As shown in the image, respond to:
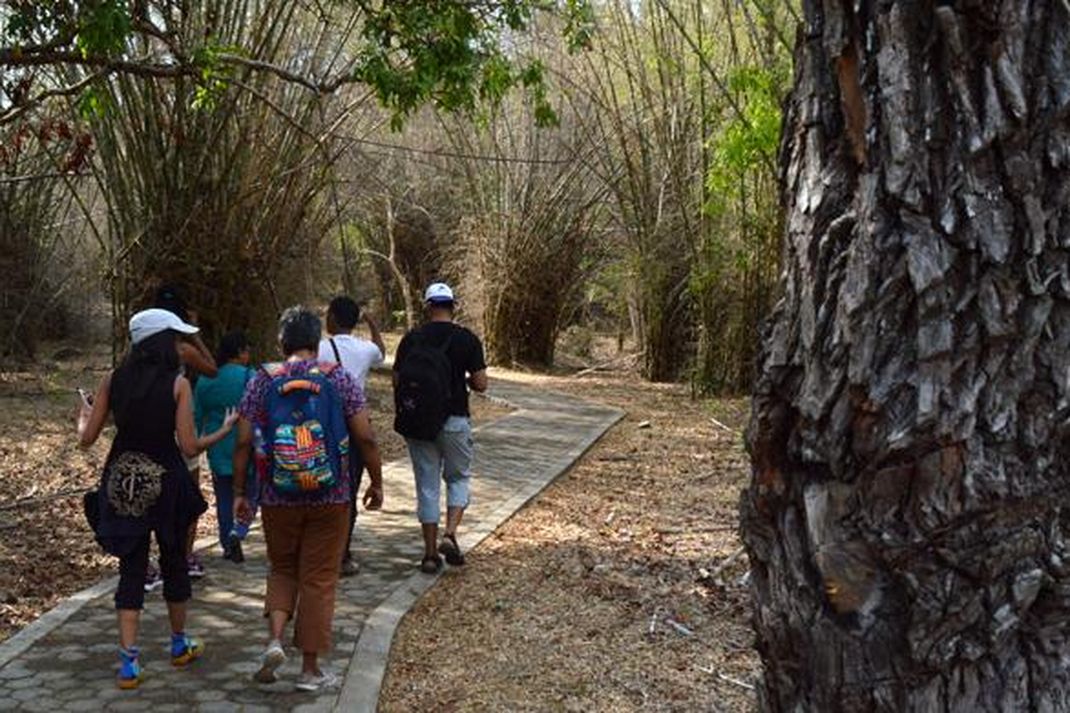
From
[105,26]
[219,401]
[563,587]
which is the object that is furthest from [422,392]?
[105,26]

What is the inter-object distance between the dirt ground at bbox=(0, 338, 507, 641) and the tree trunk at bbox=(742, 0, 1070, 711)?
14.8ft

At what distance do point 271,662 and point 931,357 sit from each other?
11.1ft

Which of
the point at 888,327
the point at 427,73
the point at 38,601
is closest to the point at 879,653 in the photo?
the point at 888,327

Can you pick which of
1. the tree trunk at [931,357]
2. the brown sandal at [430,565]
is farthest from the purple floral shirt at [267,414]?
the tree trunk at [931,357]

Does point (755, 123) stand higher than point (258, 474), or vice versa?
point (755, 123)

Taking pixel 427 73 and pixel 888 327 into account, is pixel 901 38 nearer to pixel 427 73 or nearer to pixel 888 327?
pixel 888 327

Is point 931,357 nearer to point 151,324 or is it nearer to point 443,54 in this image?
point 151,324

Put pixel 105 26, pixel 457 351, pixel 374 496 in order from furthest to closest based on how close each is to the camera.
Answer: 1. pixel 457 351
2. pixel 105 26
3. pixel 374 496

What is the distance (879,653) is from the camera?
212 cm

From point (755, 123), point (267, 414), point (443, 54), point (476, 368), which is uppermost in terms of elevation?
point (755, 123)

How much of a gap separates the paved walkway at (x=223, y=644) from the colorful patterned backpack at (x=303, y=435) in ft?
2.83

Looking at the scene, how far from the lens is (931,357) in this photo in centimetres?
199

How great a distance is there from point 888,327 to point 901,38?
1.64 ft

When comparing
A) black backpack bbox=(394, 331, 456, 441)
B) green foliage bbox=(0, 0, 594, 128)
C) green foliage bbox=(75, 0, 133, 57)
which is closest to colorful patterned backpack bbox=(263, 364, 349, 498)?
black backpack bbox=(394, 331, 456, 441)
